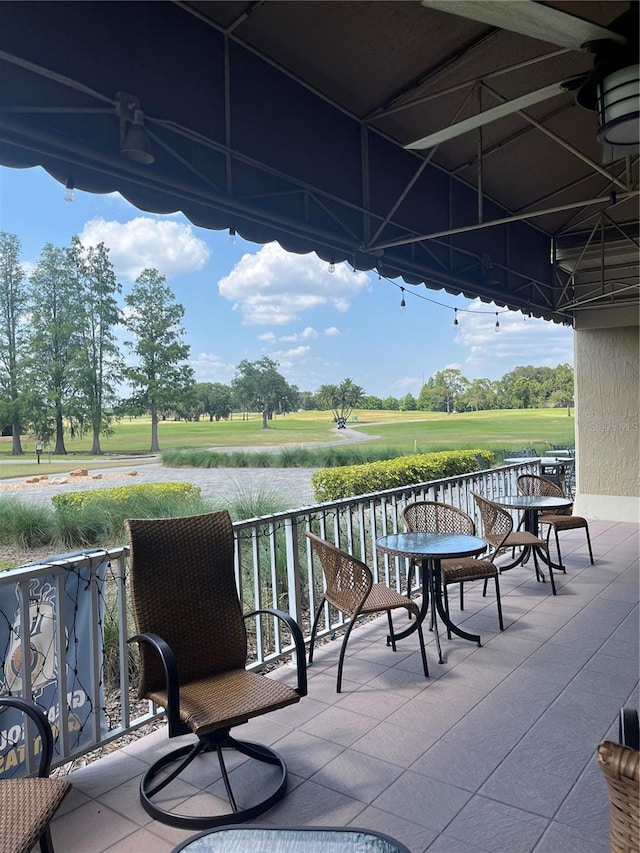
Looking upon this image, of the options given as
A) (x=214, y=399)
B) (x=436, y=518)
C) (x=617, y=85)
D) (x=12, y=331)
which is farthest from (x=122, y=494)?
(x=617, y=85)

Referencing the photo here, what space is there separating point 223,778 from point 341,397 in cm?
1015

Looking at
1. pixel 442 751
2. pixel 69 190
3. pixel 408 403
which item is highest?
pixel 69 190

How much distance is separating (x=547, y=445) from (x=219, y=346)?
779 centimetres

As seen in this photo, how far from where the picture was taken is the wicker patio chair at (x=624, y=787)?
3.19 feet

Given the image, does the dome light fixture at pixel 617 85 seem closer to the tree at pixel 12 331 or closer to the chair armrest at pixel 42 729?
the chair armrest at pixel 42 729

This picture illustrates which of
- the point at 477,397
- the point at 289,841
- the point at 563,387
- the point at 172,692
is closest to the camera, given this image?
the point at 289,841

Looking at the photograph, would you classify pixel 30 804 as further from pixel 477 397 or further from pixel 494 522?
pixel 477 397

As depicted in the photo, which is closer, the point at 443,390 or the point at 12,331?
the point at 12,331

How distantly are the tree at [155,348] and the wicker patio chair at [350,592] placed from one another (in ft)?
16.6

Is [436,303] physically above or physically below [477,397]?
above

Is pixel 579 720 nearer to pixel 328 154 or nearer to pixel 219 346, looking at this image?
pixel 328 154

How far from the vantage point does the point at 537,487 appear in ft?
20.3

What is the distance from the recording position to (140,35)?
2709 millimetres

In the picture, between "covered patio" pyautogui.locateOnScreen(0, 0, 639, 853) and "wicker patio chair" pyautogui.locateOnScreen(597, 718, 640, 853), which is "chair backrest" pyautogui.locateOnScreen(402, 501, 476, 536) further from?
"wicker patio chair" pyautogui.locateOnScreen(597, 718, 640, 853)
